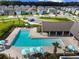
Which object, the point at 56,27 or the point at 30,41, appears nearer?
the point at 30,41

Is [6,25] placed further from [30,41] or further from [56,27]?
[30,41]

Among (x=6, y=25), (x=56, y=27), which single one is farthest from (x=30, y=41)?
(x=6, y=25)

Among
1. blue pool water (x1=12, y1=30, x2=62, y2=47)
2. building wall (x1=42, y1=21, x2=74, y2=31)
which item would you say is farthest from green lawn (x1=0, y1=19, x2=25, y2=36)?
building wall (x1=42, y1=21, x2=74, y2=31)

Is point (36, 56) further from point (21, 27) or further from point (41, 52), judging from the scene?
point (21, 27)

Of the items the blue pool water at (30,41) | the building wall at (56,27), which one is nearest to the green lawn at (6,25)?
the blue pool water at (30,41)

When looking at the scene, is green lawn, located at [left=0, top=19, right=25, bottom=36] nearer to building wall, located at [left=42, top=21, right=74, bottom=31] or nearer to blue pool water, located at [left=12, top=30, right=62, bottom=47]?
blue pool water, located at [left=12, top=30, right=62, bottom=47]

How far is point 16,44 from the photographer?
96.3ft

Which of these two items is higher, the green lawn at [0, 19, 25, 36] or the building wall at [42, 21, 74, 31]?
the building wall at [42, 21, 74, 31]

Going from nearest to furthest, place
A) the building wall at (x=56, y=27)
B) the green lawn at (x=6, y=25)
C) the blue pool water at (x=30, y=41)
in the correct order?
the blue pool water at (x=30, y=41), the building wall at (x=56, y=27), the green lawn at (x=6, y=25)

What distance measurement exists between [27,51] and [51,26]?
1423 centimetres

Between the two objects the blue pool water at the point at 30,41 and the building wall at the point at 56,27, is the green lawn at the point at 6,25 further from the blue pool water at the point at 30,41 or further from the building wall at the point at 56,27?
the building wall at the point at 56,27

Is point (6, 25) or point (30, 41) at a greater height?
point (30, 41)

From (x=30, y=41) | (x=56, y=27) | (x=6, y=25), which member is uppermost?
(x=56, y=27)

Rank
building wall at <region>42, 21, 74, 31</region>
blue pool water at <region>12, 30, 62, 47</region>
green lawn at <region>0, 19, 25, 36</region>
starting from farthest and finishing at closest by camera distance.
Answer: green lawn at <region>0, 19, 25, 36</region>, building wall at <region>42, 21, 74, 31</region>, blue pool water at <region>12, 30, 62, 47</region>
